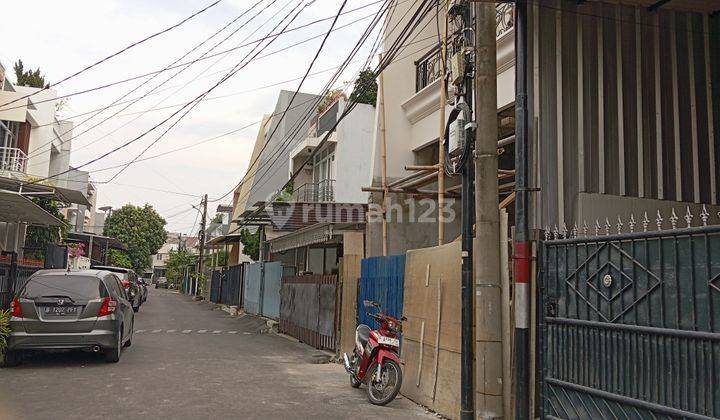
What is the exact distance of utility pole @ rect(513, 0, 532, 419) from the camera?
5.31 meters

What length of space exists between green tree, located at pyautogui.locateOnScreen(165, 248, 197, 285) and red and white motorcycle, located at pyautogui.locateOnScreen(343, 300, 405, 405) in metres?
52.0

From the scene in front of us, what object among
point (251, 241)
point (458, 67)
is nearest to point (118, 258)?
point (251, 241)

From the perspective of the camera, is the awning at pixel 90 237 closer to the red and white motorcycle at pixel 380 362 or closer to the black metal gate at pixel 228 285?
the black metal gate at pixel 228 285

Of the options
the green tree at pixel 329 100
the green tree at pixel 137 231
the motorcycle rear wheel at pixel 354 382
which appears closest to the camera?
the motorcycle rear wheel at pixel 354 382

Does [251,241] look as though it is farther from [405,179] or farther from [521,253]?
[521,253]

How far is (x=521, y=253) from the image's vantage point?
540 centimetres

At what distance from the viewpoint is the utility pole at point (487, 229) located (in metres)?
5.54

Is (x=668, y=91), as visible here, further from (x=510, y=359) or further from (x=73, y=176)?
(x=73, y=176)

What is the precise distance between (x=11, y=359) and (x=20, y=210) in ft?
20.0

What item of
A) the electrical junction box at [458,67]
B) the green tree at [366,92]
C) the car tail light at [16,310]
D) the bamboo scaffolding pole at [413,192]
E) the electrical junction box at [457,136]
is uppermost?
the green tree at [366,92]

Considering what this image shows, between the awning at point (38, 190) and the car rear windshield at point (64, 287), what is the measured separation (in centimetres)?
505

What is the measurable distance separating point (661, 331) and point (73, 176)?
103 feet

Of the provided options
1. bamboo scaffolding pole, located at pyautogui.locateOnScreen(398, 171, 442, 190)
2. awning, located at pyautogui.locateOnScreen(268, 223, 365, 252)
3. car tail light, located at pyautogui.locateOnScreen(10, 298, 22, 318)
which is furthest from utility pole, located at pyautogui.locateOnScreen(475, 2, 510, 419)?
awning, located at pyautogui.locateOnScreen(268, 223, 365, 252)

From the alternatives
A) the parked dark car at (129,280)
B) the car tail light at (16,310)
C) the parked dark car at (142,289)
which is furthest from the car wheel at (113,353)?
the parked dark car at (142,289)
